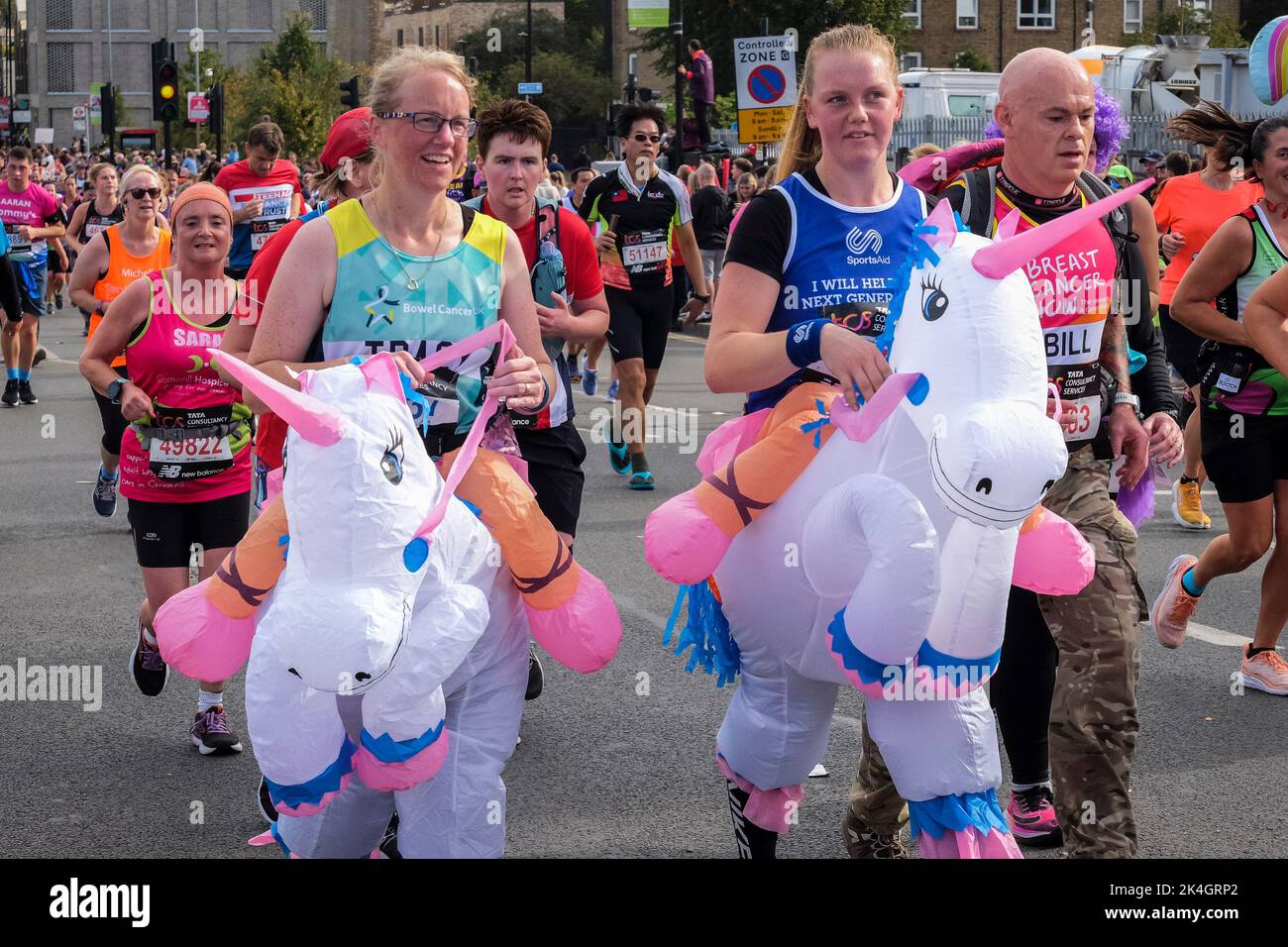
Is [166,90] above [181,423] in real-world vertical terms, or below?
above

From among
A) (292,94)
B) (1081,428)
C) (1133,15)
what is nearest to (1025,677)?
(1081,428)

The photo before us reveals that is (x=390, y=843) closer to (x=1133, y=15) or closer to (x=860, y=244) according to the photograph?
(x=860, y=244)

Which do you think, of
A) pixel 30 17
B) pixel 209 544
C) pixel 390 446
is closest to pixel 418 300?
pixel 390 446

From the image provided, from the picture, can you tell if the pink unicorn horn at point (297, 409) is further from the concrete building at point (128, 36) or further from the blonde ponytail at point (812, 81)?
the concrete building at point (128, 36)

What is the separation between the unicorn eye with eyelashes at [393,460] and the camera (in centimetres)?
315

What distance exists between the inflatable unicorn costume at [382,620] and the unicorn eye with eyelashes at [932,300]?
0.90 m

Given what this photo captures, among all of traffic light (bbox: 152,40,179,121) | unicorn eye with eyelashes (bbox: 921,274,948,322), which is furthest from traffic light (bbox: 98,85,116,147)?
unicorn eye with eyelashes (bbox: 921,274,948,322)

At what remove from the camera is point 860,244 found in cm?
379

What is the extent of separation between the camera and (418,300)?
12.1 ft

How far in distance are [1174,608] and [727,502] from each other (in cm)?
393

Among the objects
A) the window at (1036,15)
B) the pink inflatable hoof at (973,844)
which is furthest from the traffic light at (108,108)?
the window at (1036,15)

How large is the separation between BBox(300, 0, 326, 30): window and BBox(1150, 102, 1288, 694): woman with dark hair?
11631 centimetres

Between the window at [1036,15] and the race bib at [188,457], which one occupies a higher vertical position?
the window at [1036,15]

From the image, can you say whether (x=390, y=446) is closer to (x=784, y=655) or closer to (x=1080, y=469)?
(x=784, y=655)
